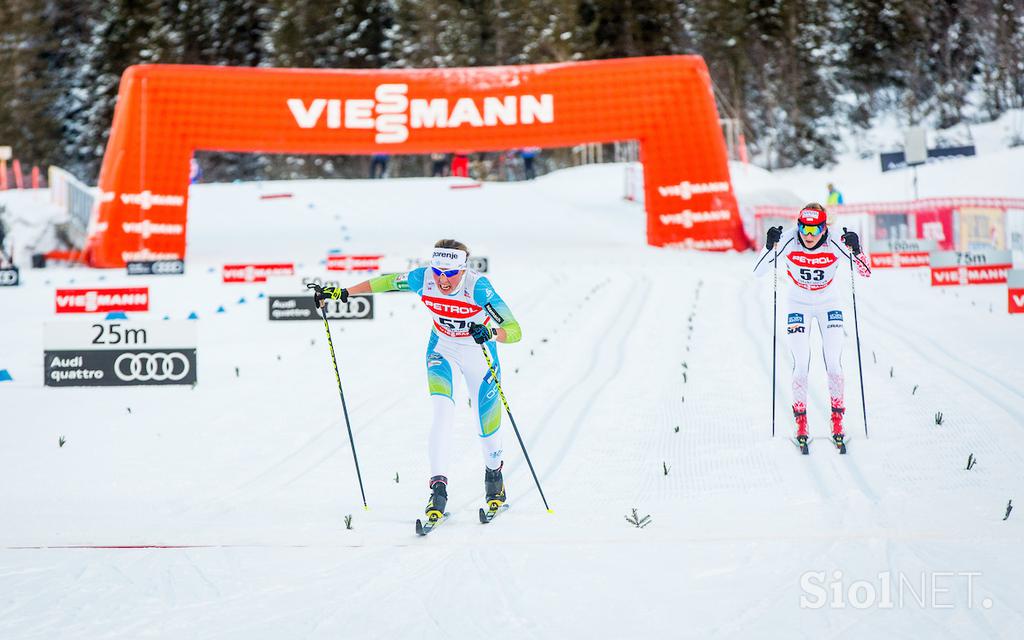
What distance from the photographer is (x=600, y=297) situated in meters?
20.4

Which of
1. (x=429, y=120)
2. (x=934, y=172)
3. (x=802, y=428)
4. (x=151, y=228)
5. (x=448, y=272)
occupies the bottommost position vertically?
(x=802, y=428)

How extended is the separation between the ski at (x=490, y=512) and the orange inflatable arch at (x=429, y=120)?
21.4m

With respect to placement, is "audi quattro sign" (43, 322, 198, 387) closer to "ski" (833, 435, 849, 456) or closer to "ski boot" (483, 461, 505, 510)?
"ski boot" (483, 461, 505, 510)

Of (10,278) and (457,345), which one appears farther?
(10,278)

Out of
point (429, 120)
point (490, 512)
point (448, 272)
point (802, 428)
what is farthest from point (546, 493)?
point (429, 120)

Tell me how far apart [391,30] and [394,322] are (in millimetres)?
47622

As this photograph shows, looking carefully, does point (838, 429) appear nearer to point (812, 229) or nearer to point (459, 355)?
point (812, 229)

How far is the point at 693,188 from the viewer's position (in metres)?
28.4

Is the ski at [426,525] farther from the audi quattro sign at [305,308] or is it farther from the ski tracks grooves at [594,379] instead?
the audi quattro sign at [305,308]

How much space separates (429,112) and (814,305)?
66.0 feet

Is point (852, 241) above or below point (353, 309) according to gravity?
above

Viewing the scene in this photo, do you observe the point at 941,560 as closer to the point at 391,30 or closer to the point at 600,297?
the point at 600,297

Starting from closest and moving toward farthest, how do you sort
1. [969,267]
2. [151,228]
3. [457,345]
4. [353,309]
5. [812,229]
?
[457,345], [812,229], [353,309], [969,267], [151,228]

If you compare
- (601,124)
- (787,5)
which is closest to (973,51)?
(787,5)
